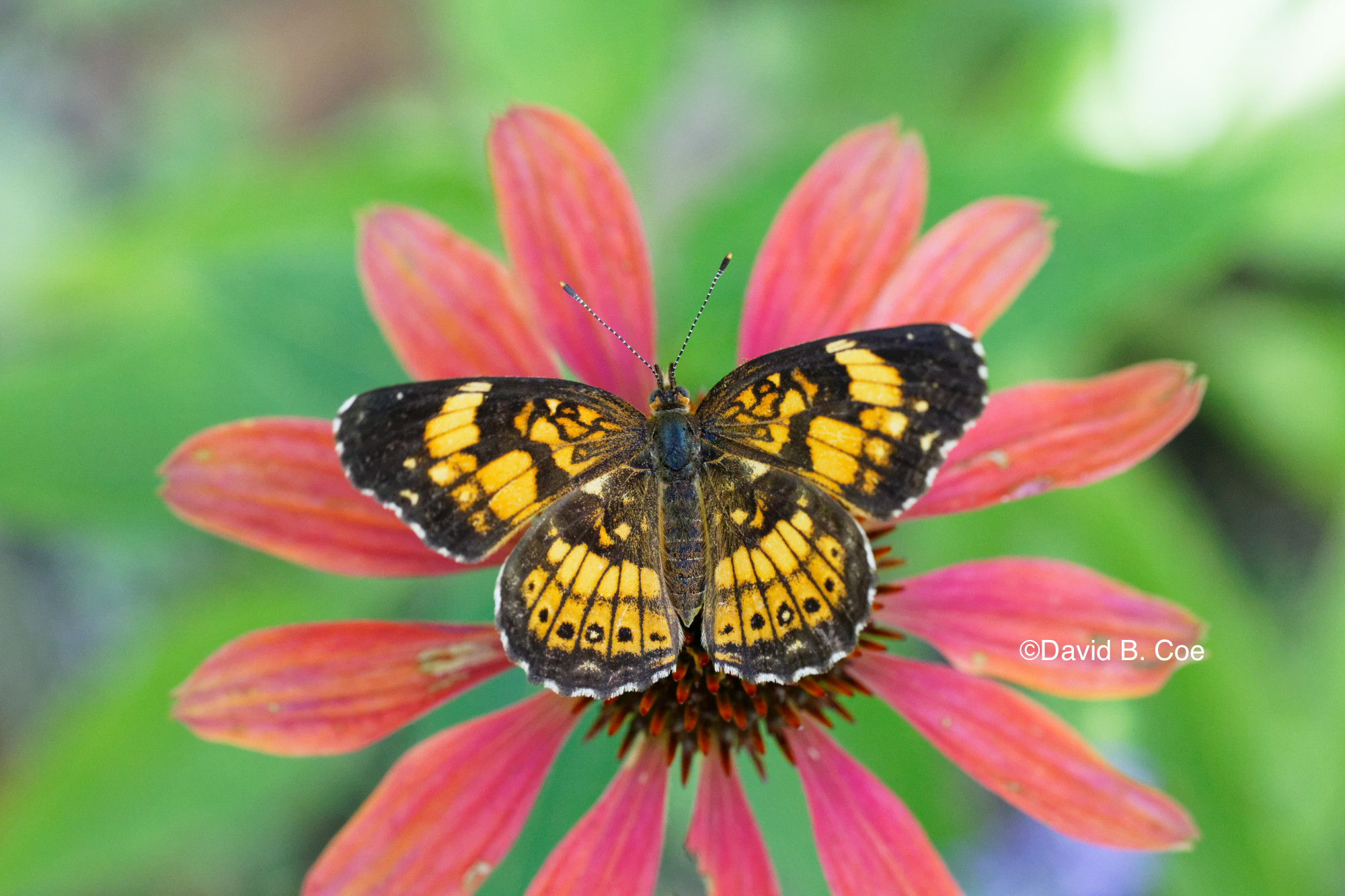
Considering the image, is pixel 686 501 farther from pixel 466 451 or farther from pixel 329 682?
pixel 329 682

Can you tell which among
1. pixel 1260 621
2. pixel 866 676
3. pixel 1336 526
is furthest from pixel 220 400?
pixel 1336 526

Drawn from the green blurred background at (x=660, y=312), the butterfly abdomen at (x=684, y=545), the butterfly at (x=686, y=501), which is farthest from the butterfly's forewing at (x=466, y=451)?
the green blurred background at (x=660, y=312)

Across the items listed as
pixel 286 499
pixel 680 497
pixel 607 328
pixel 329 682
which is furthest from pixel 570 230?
pixel 329 682

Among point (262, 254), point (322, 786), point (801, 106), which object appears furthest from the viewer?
point (801, 106)

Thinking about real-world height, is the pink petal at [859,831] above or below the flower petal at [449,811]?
below

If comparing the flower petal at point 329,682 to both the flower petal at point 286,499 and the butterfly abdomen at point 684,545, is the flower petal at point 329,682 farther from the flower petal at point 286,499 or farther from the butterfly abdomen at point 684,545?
the butterfly abdomen at point 684,545

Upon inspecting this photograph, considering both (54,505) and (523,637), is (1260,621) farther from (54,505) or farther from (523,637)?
(54,505)

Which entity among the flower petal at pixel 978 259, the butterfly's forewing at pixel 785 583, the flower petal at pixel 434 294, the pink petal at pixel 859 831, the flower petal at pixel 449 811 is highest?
the flower petal at pixel 434 294

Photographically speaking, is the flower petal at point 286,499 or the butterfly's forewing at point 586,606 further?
the flower petal at point 286,499
